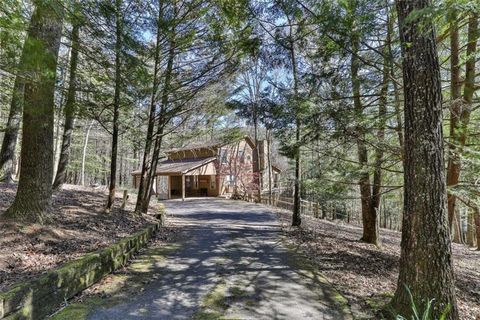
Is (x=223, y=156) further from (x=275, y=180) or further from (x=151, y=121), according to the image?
(x=151, y=121)

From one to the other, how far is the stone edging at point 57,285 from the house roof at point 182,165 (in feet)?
54.1

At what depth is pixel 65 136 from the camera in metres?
10.2

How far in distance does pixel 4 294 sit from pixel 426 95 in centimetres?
465

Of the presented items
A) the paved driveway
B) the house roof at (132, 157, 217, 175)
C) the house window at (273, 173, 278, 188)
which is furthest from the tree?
Answer: the house window at (273, 173, 278, 188)

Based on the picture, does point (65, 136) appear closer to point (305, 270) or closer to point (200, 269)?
point (200, 269)

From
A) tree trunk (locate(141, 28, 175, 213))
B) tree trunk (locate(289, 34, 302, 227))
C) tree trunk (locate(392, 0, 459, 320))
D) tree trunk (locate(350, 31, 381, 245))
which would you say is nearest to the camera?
tree trunk (locate(392, 0, 459, 320))

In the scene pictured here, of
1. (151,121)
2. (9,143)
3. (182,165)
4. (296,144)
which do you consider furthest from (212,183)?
(296,144)

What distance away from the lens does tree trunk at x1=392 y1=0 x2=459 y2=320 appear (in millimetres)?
3230

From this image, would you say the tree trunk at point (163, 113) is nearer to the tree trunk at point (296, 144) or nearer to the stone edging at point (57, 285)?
the tree trunk at point (296, 144)

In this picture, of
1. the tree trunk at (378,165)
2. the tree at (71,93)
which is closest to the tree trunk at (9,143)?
the tree at (71,93)

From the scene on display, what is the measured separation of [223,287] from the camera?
4.48 meters

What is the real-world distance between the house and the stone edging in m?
17.1

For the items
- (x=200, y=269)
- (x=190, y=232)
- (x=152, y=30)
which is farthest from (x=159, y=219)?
(x=152, y=30)

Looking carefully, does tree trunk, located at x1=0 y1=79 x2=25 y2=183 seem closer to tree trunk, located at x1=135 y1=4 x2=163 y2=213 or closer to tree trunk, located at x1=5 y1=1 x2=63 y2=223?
tree trunk, located at x1=135 y1=4 x2=163 y2=213
